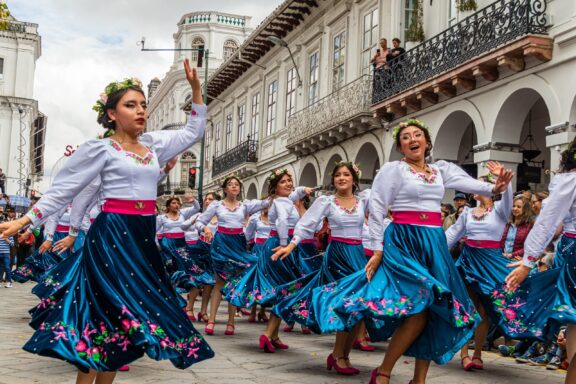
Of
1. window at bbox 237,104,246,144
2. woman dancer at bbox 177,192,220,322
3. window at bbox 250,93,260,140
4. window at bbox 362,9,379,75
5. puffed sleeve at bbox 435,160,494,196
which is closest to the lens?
puffed sleeve at bbox 435,160,494,196

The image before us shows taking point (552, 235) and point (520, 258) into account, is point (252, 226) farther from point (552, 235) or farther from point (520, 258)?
point (552, 235)

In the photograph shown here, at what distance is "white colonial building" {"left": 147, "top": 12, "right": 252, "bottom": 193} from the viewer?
62.4m

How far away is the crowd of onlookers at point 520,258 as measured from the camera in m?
8.12

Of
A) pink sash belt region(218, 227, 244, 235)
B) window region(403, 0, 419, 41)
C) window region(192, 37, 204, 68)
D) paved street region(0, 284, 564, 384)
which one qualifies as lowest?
paved street region(0, 284, 564, 384)

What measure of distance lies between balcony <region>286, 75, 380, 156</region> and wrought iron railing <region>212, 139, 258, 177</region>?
17.4 ft

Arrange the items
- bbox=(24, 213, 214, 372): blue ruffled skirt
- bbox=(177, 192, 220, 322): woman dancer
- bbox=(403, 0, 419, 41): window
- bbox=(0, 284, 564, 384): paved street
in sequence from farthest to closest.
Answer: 1. bbox=(403, 0, 419, 41): window
2. bbox=(177, 192, 220, 322): woman dancer
3. bbox=(0, 284, 564, 384): paved street
4. bbox=(24, 213, 214, 372): blue ruffled skirt

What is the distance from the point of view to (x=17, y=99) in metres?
61.3

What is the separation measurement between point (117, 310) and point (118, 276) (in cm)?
22

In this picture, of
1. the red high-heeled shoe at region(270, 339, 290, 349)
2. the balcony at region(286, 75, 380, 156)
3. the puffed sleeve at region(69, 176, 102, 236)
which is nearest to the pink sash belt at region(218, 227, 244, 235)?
the red high-heeled shoe at region(270, 339, 290, 349)

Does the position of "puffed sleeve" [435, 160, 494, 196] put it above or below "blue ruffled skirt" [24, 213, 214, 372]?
above

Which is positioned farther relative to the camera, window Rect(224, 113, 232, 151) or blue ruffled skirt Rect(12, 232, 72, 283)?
window Rect(224, 113, 232, 151)

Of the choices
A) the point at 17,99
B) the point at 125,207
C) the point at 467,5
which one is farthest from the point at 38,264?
the point at 17,99

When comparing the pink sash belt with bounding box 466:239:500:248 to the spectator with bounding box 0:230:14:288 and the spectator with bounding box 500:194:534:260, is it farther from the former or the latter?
the spectator with bounding box 0:230:14:288

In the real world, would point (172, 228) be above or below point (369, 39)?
below
